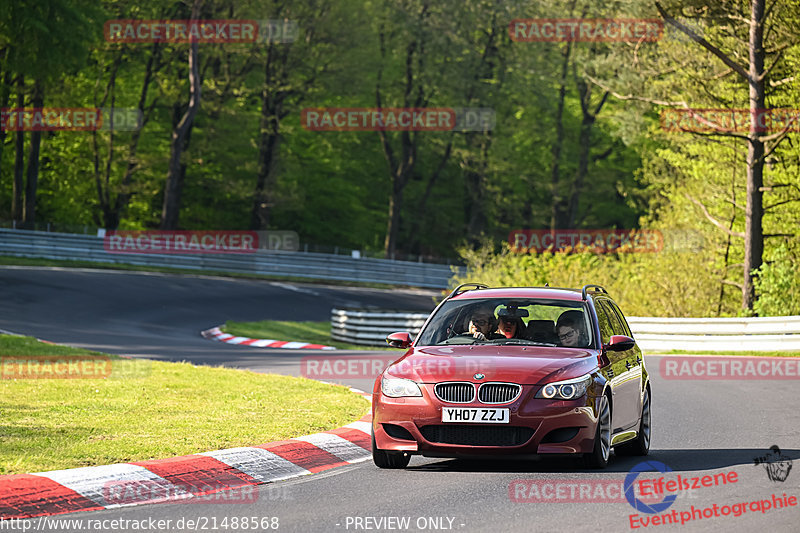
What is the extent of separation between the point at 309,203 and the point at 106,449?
59.6 m

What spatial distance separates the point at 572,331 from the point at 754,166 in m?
21.4

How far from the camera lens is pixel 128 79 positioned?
6088 cm

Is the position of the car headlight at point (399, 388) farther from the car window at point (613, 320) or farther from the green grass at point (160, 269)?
the green grass at point (160, 269)

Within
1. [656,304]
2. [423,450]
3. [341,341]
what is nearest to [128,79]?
[341,341]

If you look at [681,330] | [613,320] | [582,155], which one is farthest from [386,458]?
[582,155]

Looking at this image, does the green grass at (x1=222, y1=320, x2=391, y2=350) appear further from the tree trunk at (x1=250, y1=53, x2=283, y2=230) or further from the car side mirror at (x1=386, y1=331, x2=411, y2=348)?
the tree trunk at (x1=250, y1=53, x2=283, y2=230)

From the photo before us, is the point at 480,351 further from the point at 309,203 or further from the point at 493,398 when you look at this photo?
the point at 309,203

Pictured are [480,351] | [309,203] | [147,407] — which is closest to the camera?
[480,351]

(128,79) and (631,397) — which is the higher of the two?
(128,79)

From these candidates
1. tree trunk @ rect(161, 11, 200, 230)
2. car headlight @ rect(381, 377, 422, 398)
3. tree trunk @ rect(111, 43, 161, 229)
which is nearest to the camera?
car headlight @ rect(381, 377, 422, 398)

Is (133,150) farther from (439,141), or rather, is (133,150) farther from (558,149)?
(558,149)

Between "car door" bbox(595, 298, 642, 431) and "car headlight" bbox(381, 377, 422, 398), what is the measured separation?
6.05 ft

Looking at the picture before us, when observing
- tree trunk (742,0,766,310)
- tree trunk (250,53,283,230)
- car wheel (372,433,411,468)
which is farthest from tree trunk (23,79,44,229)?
car wheel (372,433,411,468)

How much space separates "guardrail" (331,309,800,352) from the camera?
2562 cm
